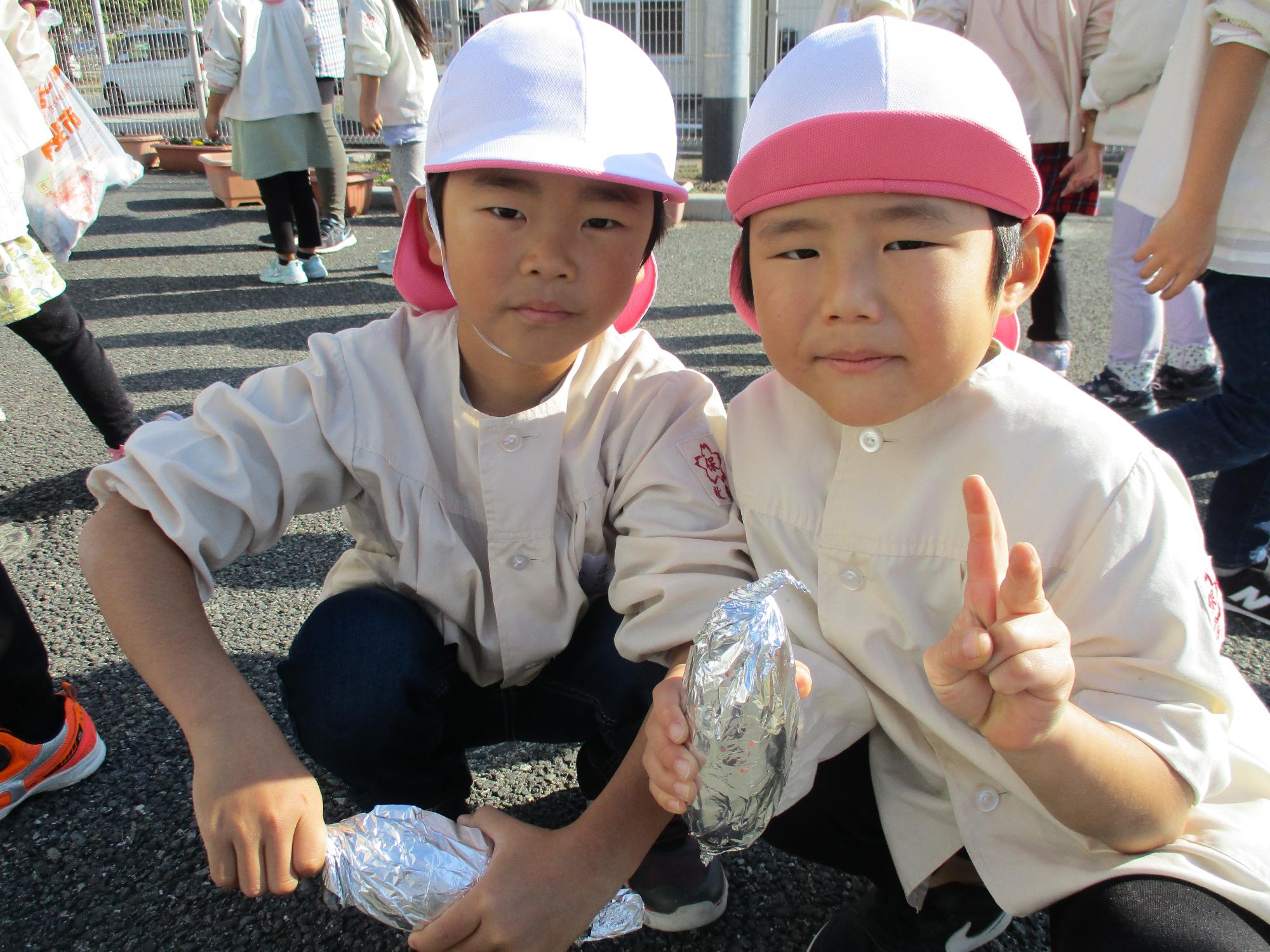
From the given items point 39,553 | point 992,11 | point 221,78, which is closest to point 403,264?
point 39,553

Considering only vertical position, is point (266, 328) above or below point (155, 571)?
below

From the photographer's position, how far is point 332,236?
236 inches

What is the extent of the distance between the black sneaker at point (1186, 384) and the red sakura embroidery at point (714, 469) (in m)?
2.60

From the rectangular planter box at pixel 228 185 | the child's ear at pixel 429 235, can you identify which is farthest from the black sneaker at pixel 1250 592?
the rectangular planter box at pixel 228 185

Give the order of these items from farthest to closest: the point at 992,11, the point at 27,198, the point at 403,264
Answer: the point at 992,11 < the point at 27,198 < the point at 403,264

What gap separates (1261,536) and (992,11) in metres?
1.89

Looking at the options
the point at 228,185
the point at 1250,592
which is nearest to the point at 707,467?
the point at 1250,592

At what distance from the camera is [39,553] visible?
7.98 ft

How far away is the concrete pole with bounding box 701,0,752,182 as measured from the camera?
7258 mm

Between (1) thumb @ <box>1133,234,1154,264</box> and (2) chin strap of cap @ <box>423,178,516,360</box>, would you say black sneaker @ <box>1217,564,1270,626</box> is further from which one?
(2) chin strap of cap @ <box>423,178,516,360</box>

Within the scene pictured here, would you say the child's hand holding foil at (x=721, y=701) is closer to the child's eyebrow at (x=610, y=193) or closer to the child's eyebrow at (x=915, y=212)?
the child's eyebrow at (x=915, y=212)

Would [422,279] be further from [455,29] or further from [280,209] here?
[455,29]

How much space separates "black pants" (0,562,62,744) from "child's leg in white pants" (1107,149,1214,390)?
2966 mm

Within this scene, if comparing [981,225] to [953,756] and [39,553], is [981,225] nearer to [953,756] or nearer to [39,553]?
[953,756]
